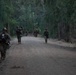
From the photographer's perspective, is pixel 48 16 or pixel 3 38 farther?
pixel 48 16

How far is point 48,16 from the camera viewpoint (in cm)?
5359

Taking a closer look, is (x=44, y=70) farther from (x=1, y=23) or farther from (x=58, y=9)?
(x=58, y=9)

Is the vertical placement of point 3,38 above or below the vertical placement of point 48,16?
above

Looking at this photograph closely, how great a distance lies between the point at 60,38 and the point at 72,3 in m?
19.4

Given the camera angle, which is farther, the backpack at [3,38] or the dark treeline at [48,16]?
the dark treeline at [48,16]

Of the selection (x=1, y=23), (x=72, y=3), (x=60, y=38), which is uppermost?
(x=72, y=3)

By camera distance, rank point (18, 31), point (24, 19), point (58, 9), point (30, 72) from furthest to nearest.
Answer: point (24, 19), point (58, 9), point (18, 31), point (30, 72)

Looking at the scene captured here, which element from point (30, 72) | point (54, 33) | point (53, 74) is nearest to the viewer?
point (53, 74)

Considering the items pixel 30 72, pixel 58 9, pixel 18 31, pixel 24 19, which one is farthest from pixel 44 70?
pixel 24 19

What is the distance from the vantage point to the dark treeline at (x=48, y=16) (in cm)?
3436

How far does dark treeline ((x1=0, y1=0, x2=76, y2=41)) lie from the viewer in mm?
34356

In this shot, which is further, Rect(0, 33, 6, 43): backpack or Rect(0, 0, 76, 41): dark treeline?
Rect(0, 0, 76, 41): dark treeline

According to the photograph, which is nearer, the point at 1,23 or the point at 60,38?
the point at 1,23

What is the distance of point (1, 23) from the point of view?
38.5m
